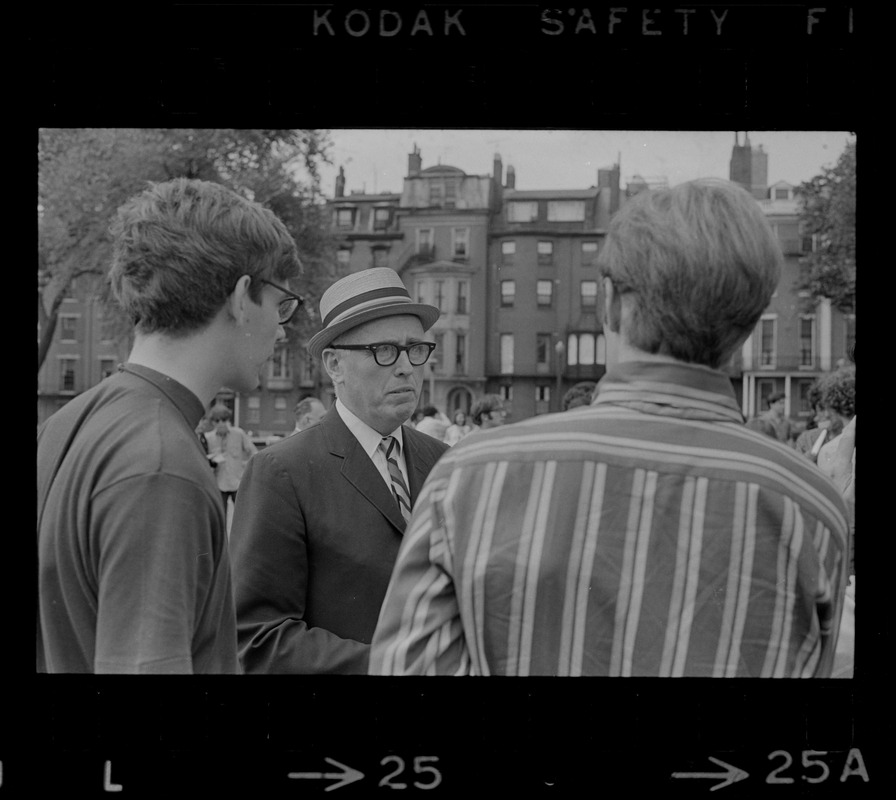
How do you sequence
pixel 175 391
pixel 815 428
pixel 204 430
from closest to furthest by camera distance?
pixel 175 391
pixel 204 430
pixel 815 428

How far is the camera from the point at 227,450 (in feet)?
8.17

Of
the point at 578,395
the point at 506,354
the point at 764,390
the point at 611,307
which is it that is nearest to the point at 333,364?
the point at 506,354

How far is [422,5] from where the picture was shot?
2.84m

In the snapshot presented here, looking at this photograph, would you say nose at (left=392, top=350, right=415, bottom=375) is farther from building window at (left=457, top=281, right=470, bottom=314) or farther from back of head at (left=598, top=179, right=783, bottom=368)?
back of head at (left=598, top=179, right=783, bottom=368)

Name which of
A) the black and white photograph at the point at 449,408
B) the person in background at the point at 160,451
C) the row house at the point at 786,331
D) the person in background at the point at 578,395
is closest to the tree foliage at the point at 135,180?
the black and white photograph at the point at 449,408

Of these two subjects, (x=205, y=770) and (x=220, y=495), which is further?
(x=205, y=770)

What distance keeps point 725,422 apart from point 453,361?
87 centimetres

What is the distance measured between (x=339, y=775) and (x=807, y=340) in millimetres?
1693

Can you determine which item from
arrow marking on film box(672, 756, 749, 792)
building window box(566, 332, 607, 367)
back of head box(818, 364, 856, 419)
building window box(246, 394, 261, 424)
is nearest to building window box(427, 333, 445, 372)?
building window box(566, 332, 607, 367)

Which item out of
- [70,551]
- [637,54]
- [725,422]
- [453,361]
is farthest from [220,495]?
[637,54]

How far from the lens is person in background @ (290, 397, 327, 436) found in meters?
2.72

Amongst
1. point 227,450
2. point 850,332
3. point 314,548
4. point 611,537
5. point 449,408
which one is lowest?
point 314,548

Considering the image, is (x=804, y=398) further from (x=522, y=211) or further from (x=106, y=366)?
(x=106, y=366)

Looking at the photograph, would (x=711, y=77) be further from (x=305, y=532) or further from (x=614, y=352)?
(x=305, y=532)
